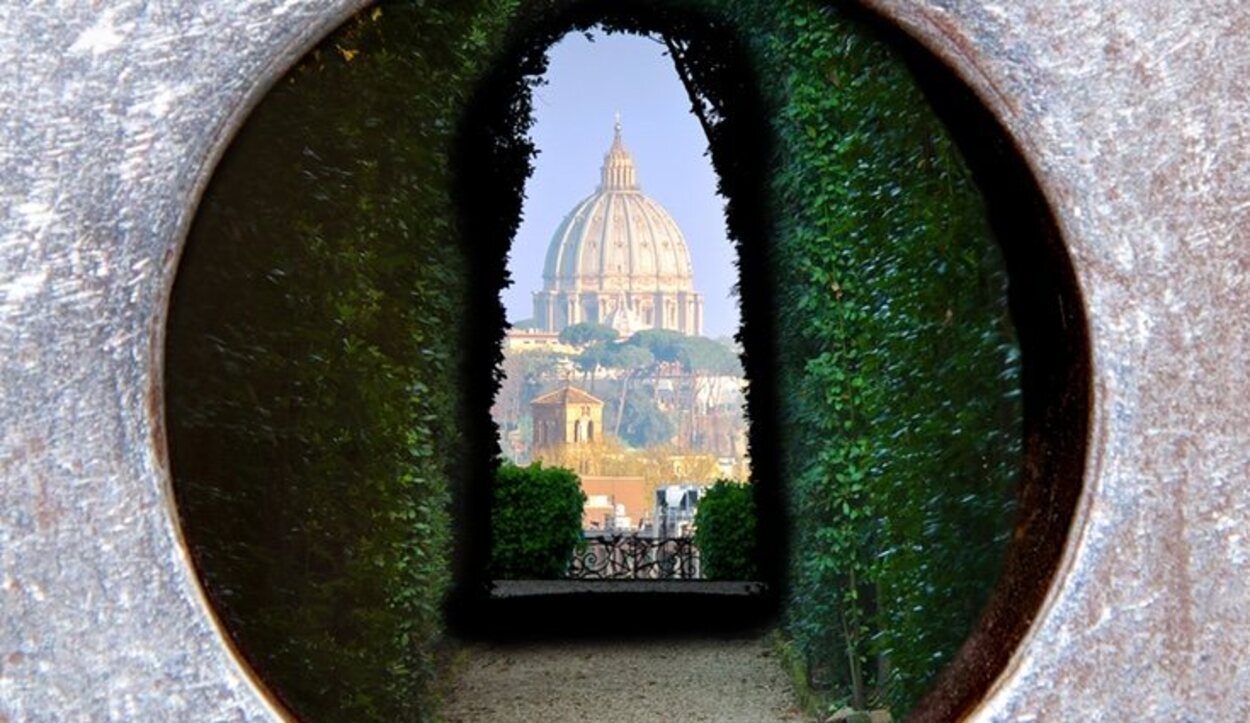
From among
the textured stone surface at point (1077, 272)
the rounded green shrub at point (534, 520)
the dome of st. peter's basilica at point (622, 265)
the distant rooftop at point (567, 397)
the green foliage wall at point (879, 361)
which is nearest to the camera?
the textured stone surface at point (1077, 272)

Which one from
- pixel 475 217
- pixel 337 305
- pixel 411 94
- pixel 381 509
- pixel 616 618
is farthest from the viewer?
pixel 616 618

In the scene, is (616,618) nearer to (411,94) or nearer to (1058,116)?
(411,94)

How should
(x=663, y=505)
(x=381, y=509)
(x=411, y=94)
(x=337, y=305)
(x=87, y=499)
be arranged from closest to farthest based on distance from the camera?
(x=87, y=499), (x=337, y=305), (x=381, y=509), (x=411, y=94), (x=663, y=505)

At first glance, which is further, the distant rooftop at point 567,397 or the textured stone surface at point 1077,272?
the distant rooftop at point 567,397

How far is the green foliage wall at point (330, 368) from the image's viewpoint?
18.9 ft

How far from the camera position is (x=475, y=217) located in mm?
11352

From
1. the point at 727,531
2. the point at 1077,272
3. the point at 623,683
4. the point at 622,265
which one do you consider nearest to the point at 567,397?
the point at 622,265

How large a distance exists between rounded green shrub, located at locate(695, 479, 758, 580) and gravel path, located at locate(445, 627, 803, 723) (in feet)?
10.4

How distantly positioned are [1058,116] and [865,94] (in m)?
3.58

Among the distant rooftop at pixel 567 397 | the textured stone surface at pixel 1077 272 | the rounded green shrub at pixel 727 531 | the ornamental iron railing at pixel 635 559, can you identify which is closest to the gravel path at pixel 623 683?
the distant rooftop at pixel 567 397

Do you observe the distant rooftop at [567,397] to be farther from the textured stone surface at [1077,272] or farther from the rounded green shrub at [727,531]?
the textured stone surface at [1077,272]

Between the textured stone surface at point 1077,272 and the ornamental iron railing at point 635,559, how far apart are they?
1387cm

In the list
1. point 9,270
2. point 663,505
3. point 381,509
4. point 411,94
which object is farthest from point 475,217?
point 9,270

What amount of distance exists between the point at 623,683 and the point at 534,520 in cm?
533
